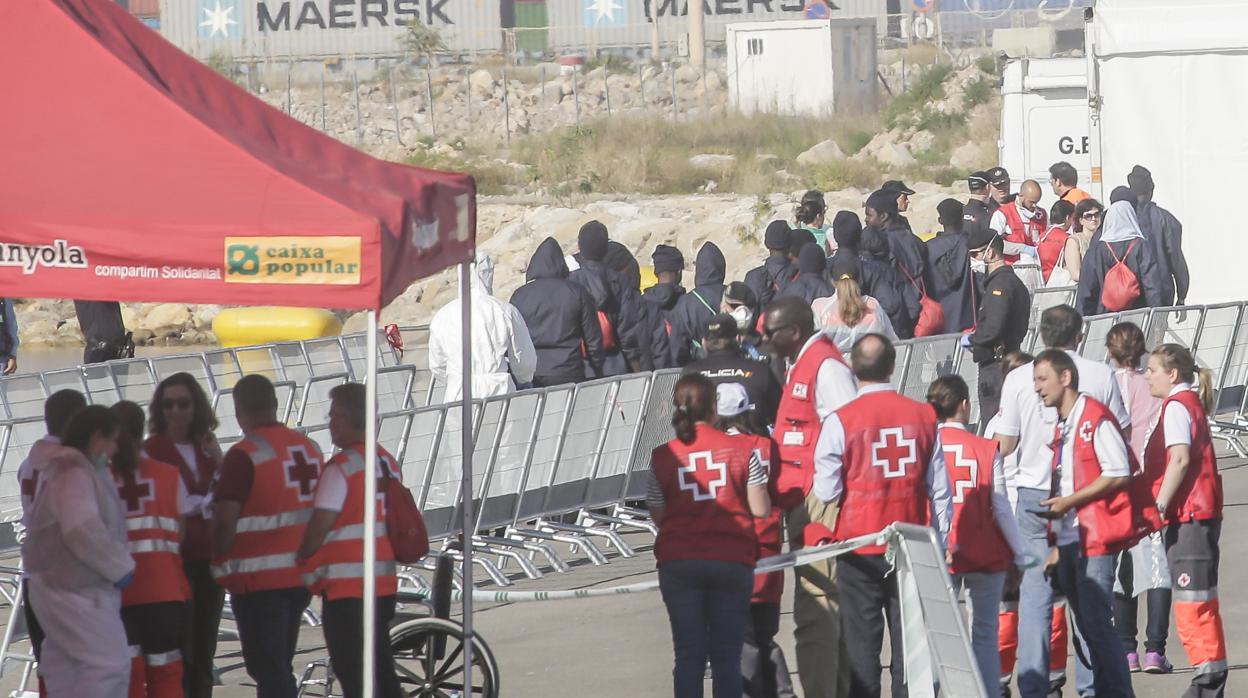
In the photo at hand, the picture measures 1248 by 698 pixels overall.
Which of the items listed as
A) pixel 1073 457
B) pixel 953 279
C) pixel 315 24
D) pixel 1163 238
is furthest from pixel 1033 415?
pixel 315 24

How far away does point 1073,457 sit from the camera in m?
8.46

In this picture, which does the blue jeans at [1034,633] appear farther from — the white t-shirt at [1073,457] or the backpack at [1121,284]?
the backpack at [1121,284]

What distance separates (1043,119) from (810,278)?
40.0 ft

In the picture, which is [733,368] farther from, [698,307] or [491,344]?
[698,307]

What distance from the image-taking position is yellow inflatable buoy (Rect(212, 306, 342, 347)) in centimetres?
2094

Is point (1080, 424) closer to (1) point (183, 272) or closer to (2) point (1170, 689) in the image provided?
(2) point (1170, 689)

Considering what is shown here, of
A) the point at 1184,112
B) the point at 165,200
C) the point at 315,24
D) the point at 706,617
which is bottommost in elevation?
the point at 706,617

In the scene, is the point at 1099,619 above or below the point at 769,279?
below

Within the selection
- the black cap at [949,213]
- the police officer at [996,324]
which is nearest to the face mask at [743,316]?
the police officer at [996,324]

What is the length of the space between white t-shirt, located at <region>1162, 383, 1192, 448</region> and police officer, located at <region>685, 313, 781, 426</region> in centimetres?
192

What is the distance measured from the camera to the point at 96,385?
14.1 m

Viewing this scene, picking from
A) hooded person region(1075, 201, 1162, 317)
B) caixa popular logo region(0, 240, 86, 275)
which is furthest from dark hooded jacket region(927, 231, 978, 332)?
caixa popular logo region(0, 240, 86, 275)

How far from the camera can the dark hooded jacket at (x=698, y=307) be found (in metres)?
14.3

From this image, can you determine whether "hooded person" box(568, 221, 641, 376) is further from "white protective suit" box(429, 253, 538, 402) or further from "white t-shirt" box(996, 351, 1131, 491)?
"white t-shirt" box(996, 351, 1131, 491)
